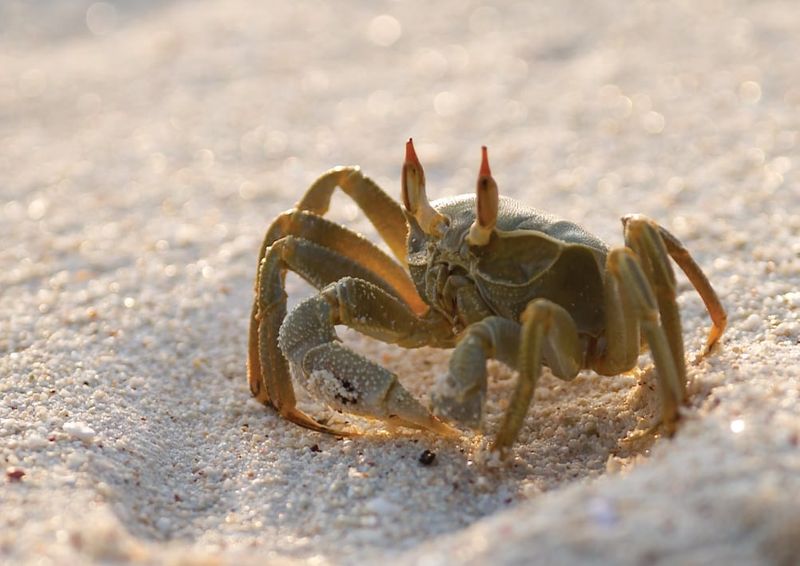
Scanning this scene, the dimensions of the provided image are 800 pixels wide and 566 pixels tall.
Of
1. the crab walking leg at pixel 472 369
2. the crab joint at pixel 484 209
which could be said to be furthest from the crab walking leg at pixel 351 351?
the crab joint at pixel 484 209

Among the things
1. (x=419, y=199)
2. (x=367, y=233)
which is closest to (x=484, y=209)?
(x=419, y=199)

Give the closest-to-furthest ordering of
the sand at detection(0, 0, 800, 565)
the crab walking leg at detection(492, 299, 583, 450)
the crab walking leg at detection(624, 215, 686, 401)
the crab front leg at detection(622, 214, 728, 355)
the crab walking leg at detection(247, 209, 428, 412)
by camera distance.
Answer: the sand at detection(0, 0, 800, 565), the crab walking leg at detection(492, 299, 583, 450), the crab walking leg at detection(624, 215, 686, 401), the crab front leg at detection(622, 214, 728, 355), the crab walking leg at detection(247, 209, 428, 412)

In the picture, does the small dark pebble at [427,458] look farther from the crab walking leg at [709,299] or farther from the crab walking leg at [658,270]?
the crab walking leg at [709,299]

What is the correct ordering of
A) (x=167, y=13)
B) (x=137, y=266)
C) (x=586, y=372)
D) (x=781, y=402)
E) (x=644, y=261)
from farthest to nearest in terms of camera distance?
(x=167, y=13) → (x=137, y=266) → (x=586, y=372) → (x=644, y=261) → (x=781, y=402)

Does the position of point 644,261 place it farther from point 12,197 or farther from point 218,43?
point 218,43

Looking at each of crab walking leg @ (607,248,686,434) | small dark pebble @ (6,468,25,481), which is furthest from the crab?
small dark pebble @ (6,468,25,481)

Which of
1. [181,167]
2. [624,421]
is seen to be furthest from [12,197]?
[624,421]

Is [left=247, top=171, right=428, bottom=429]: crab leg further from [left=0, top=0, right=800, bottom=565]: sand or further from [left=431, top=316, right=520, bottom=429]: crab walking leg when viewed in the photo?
[left=431, top=316, right=520, bottom=429]: crab walking leg
